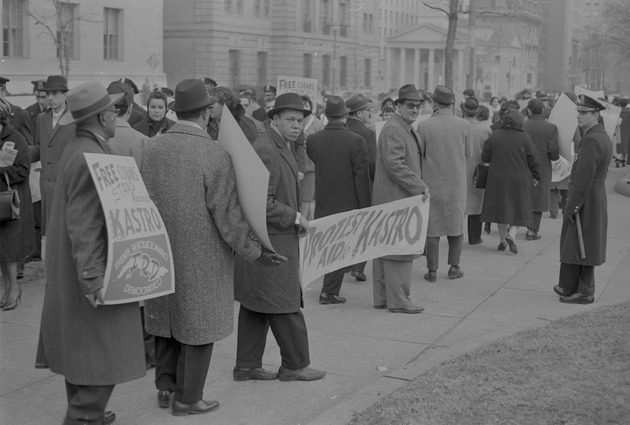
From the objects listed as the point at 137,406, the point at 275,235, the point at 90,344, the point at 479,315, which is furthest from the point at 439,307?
the point at 90,344

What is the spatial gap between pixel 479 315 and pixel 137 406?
3.73 meters

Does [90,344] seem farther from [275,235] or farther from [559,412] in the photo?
[559,412]

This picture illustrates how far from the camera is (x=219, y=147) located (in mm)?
5523

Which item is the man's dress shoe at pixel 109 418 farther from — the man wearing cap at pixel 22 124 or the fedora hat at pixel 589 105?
the man wearing cap at pixel 22 124

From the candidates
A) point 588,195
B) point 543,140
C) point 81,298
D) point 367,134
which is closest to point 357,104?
point 367,134

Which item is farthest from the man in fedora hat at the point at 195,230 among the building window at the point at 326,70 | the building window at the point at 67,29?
the building window at the point at 326,70

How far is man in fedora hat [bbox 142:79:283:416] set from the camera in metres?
5.40

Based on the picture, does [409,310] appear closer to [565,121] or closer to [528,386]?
[528,386]

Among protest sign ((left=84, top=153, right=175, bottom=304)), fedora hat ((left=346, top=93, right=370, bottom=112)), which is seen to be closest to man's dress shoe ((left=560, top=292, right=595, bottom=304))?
fedora hat ((left=346, top=93, right=370, bottom=112))

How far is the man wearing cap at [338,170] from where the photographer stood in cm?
885

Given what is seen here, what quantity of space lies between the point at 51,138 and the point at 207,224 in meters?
2.96

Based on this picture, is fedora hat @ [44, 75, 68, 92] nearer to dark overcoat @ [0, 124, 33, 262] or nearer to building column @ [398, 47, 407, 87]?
dark overcoat @ [0, 124, 33, 262]

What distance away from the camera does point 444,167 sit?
9.78 meters

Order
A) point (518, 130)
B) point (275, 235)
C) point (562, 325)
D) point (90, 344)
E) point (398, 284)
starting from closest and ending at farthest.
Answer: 1. point (90, 344)
2. point (275, 235)
3. point (562, 325)
4. point (398, 284)
5. point (518, 130)
